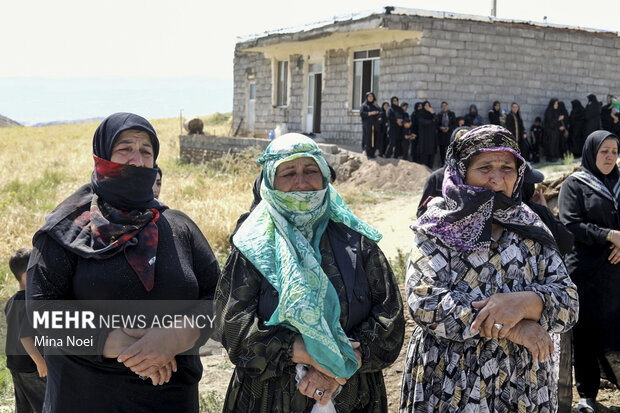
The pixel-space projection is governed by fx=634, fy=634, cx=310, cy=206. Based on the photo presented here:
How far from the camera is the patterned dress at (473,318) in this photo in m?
2.48

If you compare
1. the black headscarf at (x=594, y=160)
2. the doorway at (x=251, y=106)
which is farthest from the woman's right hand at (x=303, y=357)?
the doorway at (x=251, y=106)

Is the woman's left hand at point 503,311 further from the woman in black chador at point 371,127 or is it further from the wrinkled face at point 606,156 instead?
the woman in black chador at point 371,127

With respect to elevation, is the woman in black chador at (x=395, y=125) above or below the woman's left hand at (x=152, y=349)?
above

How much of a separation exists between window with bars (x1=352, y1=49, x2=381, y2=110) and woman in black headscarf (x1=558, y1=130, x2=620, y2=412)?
480 inches

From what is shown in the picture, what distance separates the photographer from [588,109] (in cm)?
1563

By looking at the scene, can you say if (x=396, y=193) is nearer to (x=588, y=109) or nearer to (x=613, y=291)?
(x=588, y=109)

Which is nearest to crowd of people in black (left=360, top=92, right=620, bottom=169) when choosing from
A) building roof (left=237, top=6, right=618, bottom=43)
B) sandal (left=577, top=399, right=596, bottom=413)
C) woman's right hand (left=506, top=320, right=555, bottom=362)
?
building roof (left=237, top=6, right=618, bottom=43)

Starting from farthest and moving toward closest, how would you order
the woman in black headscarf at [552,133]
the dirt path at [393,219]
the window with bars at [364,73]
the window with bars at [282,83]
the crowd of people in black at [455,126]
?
the window with bars at [282,83], the window with bars at [364,73], the woman in black headscarf at [552,133], the crowd of people in black at [455,126], the dirt path at [393,219]

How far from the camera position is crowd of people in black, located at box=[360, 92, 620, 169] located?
45.9 ft

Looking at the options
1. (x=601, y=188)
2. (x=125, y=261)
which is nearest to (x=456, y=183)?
(x=125, y=261)

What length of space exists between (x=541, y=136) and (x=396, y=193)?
5508 mm

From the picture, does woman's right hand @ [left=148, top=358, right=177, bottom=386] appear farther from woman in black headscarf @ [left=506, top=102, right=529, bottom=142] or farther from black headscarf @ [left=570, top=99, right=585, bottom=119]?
black headscarf @ [left=570, top=99, right=585, bottom=119]

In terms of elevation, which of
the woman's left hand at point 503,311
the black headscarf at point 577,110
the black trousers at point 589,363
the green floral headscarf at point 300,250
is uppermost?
the black headscarf at point 577,110

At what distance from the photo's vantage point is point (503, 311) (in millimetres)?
2400
